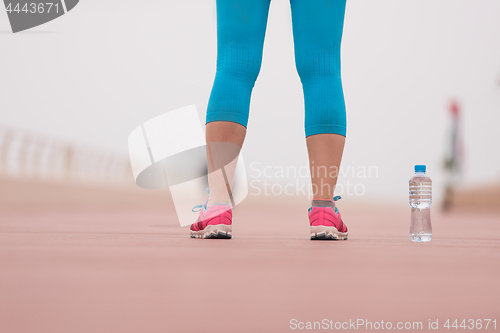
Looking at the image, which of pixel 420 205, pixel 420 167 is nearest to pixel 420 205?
pixel 420 205

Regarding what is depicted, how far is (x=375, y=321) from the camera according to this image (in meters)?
0.37

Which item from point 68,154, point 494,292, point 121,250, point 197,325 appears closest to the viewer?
point 197,325

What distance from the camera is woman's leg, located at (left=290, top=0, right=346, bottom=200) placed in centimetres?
112

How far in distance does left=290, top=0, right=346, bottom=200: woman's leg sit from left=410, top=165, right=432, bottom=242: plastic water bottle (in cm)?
33

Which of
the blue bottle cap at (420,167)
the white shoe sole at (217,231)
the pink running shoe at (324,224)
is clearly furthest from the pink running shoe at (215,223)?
the blue bottle cap at (420,167)

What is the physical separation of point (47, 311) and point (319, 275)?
306 mm

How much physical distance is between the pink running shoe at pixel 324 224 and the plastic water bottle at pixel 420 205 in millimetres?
332

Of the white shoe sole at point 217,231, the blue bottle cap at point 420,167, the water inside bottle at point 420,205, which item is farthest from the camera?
the water inside bottle at point 420,205

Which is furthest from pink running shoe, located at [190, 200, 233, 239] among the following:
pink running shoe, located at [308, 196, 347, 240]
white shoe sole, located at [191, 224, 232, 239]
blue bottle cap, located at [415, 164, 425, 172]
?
blue bottle cap, located at [415, 164, 425, 172]

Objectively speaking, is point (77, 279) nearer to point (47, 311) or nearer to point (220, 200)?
point (47, 311)

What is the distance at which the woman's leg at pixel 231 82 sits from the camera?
3.57 ft

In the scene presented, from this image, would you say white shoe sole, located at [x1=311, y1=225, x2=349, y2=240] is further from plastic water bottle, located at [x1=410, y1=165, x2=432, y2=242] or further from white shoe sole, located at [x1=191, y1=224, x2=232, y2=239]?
plastic water bottle, located at [x1=410, y1=165, x2=432, y2=242]

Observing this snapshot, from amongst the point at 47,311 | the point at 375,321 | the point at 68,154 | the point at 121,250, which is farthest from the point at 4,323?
the point at 68,154

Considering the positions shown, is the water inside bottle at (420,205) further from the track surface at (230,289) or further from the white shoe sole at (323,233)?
the track surface at (230,289)
